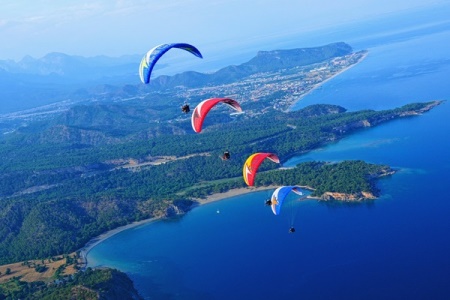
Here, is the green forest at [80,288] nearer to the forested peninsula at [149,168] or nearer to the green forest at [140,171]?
the forested peninsula at [149,168]

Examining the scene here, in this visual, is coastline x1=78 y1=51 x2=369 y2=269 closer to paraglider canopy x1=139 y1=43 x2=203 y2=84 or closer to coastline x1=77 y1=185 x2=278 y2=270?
coastline x1=77 y1=185 x2=278 y2=270

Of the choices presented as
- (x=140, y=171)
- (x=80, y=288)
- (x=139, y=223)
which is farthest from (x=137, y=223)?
(x=140, y=171)

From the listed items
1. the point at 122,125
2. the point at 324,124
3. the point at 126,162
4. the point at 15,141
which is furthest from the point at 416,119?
the point at 15,141

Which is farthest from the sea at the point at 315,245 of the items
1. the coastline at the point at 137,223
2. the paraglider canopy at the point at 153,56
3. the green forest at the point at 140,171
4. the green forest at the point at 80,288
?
the paraglider canopy at the point at 153,56

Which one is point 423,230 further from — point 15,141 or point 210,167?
point 15,141

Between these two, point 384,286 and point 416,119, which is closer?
point 384,286

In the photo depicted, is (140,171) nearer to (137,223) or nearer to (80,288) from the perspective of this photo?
(137,223)

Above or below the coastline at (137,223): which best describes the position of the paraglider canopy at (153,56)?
above

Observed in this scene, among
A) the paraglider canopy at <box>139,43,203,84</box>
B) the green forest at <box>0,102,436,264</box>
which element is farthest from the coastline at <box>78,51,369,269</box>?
the paraglider canopy at <box>139,43,203,84</box>
